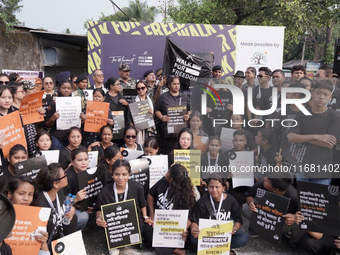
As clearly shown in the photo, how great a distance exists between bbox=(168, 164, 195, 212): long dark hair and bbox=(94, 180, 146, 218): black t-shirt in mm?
373

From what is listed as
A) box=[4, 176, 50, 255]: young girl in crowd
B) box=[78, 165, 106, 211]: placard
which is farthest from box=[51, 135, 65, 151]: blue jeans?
box=[4, 176, 50, 255]: young girl in crowd

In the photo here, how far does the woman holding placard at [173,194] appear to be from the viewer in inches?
164

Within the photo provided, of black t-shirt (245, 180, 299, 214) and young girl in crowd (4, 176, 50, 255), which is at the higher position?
young girl in crowd (4, 176, 50, 255)

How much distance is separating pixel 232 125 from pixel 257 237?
5.58ft

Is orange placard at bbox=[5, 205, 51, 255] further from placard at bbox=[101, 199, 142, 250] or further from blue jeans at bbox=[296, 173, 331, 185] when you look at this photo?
blue jeans at bbox=[296, 173, 331, 185]

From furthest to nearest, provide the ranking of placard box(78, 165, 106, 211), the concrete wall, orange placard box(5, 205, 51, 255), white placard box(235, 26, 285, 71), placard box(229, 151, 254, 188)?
1. the concrete wall
2. white placard box(235, 26, 285, 71)
3. placard box(229, 151, 254, 188)
4. placard box(78, 165, 106, 211)
5. orange placard box(5, 205, 51, 255)

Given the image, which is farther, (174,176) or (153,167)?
(153,167)

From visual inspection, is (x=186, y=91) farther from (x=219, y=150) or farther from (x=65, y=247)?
(x=65, y=247)

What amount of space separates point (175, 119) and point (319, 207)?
282 centimetres

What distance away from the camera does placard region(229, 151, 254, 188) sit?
479 centimetres

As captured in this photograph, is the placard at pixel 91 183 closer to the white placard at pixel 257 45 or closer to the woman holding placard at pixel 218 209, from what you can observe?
the woman holding placard at pixel 218 209

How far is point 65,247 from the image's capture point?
350 centimetres

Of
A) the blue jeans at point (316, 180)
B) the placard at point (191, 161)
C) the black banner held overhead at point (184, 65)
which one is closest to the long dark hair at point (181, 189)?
the placard at point (191, 161)

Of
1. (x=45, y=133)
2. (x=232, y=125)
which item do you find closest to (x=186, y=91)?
(x=232, y=125)
